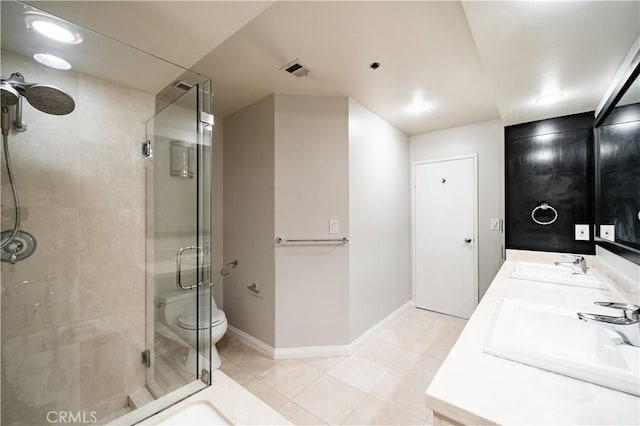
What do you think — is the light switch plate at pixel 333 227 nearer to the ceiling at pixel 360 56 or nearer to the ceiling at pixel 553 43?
the ceiling at pixel 360 56

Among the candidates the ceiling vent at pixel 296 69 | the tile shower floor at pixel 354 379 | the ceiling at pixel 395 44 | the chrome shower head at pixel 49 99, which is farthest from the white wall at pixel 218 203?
the chrome shower head at pixel 49 99

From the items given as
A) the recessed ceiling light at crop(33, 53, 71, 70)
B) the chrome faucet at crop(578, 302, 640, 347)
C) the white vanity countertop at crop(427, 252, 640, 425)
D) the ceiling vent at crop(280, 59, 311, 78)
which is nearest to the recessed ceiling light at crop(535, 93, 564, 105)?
the chrome faucet at crop(578, 302, 640, 347)

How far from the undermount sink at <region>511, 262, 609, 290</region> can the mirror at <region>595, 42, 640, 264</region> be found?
23 cm

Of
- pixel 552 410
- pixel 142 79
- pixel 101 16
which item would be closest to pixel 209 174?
pixel 142 79

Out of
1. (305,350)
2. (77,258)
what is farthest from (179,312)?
(305,350)

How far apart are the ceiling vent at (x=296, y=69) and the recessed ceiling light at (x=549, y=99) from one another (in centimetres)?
179

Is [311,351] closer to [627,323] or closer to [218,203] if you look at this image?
[218,203]

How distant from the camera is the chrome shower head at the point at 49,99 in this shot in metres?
1.32

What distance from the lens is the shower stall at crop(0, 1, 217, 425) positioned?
1277 mm

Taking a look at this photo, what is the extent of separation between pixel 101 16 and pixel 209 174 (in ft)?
2.87

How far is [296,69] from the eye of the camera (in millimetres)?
1957

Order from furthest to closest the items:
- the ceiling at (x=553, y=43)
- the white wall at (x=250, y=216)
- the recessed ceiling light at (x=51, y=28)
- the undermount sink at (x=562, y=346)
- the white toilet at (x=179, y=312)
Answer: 1. the white wall at (x=250, y=216)
2. the white toilet at (x=179, y=312)
3. the recessed ceiling light at (x=51, y=28)
4. the ceiling at (x=553, y=43)
5. the undermount sink at (x=562, y=346)

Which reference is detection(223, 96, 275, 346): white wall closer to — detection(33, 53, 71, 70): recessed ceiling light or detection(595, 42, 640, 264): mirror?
detection(33, 53, 71, 70): recessed ceiling light

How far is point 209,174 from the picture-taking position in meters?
1.69
